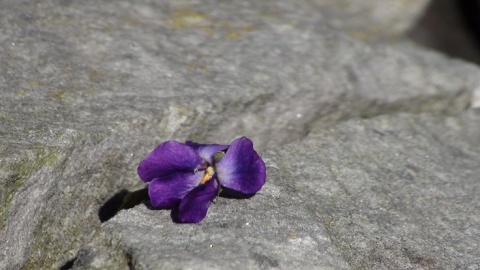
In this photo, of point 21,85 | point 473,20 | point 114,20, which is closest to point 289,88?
point 114,20

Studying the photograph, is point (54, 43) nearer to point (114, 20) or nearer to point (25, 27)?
point (25, 27)

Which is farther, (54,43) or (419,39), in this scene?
(419,39)

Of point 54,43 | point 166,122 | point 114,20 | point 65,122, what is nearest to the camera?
point 65,122

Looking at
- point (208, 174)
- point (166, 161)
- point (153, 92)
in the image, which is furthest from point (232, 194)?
point (153, 92)

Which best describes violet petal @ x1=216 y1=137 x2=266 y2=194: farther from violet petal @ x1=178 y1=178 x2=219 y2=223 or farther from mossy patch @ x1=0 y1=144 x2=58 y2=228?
mossy patch @ x1=0 y1=144 x2=58 y2=228

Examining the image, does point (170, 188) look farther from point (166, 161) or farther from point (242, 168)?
point (242, 168)
